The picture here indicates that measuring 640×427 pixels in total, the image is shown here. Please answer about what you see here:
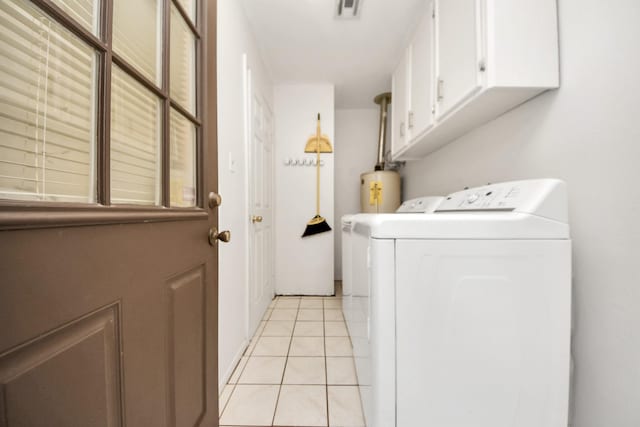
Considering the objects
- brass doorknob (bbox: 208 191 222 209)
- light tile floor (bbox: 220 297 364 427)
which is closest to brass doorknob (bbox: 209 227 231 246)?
brass doorknob (bbox: 208 191 222 209)

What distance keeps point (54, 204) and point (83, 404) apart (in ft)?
1.09

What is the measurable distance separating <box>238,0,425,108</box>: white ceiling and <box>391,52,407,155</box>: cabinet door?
7.5 inches

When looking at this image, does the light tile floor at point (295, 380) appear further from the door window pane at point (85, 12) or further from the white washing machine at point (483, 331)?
the door window pane at point (85, 12)

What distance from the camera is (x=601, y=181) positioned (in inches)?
34.9

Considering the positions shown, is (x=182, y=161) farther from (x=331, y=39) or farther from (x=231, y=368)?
(x=331, y=39)

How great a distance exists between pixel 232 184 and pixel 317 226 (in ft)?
4.59

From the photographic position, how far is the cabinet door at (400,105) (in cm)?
211

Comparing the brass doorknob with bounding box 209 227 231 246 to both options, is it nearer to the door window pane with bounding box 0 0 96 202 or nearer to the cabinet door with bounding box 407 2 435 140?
the door window pane with bounding box 0 0 96 202

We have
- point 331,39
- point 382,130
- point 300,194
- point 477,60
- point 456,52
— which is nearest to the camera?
point 477,60

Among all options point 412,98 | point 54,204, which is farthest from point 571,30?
point 54,204

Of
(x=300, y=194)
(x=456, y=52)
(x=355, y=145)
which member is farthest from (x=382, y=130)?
(x=456, y=52)

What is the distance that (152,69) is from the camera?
676mm

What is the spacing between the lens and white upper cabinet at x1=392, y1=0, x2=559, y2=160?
1.04m

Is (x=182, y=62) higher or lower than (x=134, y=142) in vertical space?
higher
